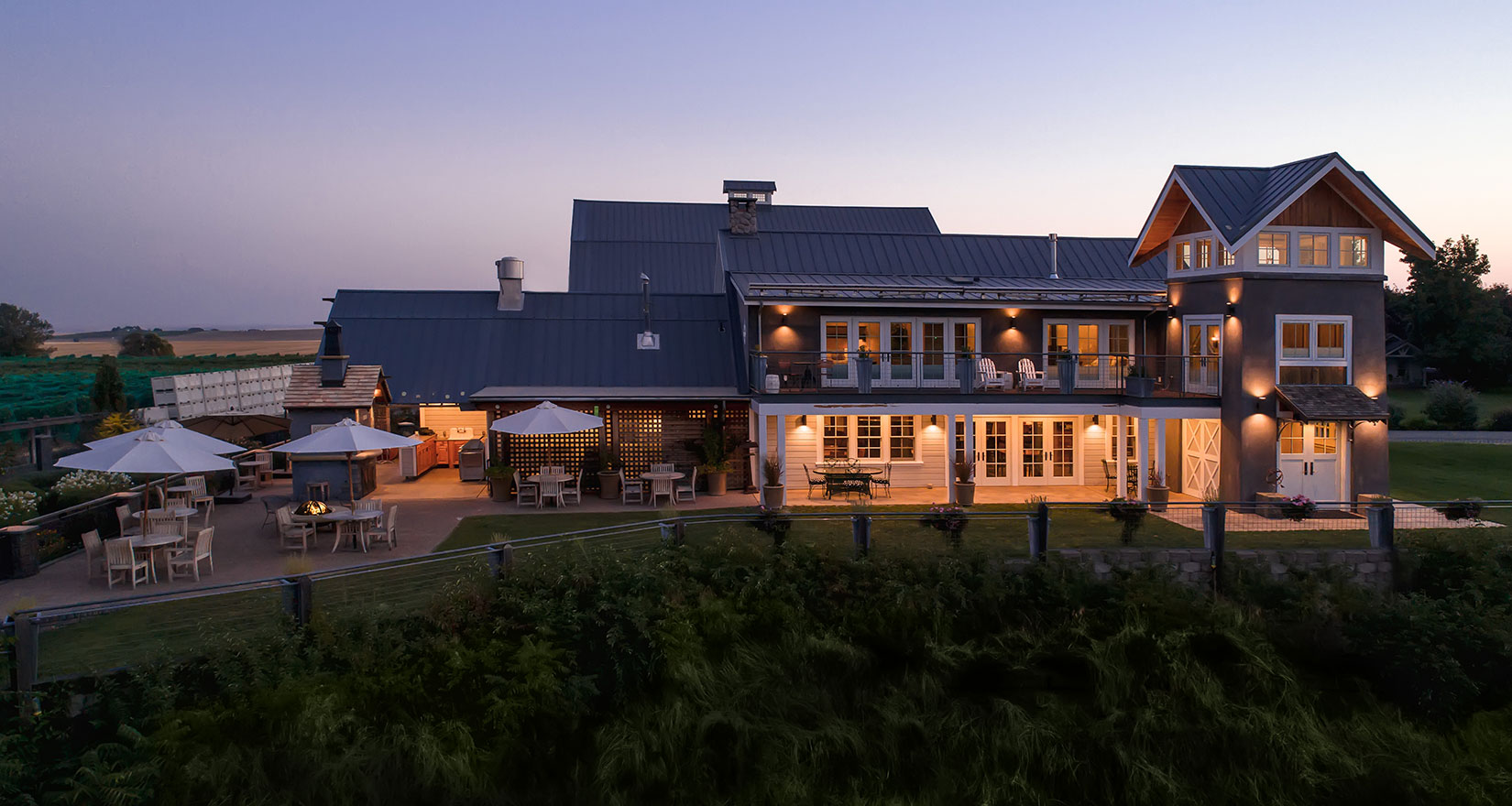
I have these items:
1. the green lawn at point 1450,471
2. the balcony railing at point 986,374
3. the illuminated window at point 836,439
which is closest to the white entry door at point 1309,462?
the balcony railing at point 986,374

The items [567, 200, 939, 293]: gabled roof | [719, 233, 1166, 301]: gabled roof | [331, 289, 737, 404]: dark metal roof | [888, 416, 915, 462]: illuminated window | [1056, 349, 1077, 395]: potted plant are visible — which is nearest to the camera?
[1056, 349, 1077, 395]: potted plant

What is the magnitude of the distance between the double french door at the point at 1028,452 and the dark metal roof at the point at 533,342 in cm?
621

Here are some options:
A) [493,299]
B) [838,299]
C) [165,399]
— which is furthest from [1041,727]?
[165,399]

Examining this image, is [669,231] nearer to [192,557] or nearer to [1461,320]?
[192,557]

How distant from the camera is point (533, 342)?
2233cm

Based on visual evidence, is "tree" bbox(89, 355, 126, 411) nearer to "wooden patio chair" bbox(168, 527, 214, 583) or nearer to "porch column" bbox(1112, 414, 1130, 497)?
"wooden patio chair" bbox(168, 527, 214, 583)

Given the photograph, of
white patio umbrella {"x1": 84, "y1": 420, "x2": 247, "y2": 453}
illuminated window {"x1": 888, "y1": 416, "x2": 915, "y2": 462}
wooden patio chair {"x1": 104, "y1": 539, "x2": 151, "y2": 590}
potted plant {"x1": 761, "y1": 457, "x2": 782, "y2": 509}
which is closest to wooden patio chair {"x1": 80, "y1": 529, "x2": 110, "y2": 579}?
wooden patio chair {"x1": 104, "y1": 539, "x2": 151, "y2": 590}

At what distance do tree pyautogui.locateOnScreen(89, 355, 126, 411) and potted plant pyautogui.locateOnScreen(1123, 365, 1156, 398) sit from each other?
25262 millimetres

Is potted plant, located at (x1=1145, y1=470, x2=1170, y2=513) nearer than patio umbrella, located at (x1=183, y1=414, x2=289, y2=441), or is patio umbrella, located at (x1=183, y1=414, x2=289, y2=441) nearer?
potted plant, located at (x1=1145, y1=470, x2=1170, y2=513)

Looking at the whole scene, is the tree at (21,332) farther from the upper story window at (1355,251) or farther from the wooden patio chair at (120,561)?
the upper story window at (1355,251)

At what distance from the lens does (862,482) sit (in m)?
18.5

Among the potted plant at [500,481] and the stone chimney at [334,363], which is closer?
the stone chimney at [334,363]

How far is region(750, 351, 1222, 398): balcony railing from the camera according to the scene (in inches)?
741

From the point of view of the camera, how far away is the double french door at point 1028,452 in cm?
2067
